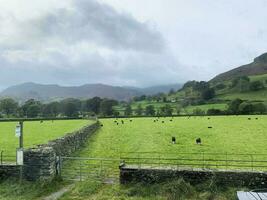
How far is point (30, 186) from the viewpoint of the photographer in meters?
19.0

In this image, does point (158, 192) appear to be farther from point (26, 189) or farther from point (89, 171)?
point (89, 171)

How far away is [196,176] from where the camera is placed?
18141 millimetres

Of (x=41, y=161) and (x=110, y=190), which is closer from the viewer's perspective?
(x=110, y=190)

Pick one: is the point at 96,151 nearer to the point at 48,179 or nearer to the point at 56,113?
the point at 48,179

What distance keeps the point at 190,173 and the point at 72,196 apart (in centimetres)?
559

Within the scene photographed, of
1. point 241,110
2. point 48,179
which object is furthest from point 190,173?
point 241,110

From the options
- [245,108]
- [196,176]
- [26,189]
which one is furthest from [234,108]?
[26,189]

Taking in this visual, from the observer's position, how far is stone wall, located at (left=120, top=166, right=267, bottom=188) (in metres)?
17.8

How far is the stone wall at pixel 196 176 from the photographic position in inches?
701

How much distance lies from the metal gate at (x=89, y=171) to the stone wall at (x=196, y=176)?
1.57m

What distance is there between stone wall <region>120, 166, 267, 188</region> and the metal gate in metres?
1.57

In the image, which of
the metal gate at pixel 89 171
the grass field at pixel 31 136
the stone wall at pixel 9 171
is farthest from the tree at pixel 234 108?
the stone wall at pixel 9 171

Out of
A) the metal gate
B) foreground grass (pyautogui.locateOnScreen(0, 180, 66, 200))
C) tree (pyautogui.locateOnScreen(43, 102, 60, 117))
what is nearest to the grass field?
the metal gate

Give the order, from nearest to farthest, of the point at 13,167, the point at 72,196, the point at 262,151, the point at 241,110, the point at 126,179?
the point at 72,196, the point at 126,179, the point at 13,167, the point at 262,151, the point at 241,110
